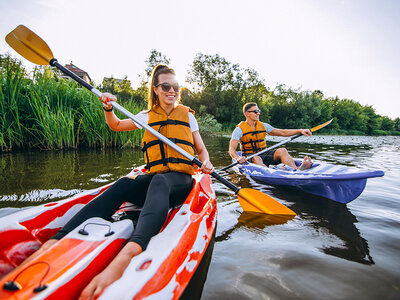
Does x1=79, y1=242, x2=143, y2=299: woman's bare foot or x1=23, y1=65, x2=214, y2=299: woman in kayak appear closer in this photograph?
x1=79, y1=242, x2=143, y2=299: woman's bare foot

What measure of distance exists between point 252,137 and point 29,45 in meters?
3.58

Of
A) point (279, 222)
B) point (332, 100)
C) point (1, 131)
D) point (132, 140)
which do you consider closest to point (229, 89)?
point (332, 100)

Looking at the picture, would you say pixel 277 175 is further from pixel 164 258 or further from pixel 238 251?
pixel 164 258

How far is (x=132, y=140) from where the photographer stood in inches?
261

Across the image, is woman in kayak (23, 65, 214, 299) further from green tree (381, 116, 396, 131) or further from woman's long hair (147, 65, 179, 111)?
green tree (381, 116, 396, 131)

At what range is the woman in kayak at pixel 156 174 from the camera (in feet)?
4.35

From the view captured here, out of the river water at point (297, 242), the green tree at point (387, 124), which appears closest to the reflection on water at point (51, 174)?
the river water at point (297, 242)

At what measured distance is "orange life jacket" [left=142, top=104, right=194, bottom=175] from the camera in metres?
1.99

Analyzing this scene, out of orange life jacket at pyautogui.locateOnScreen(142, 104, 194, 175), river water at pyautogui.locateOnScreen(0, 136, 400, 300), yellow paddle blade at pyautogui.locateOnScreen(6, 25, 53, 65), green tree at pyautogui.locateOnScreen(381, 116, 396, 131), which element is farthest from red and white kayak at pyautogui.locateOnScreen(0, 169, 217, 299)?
green tree at pyautogui.locateOnScreen(381, 116, 396, 131)

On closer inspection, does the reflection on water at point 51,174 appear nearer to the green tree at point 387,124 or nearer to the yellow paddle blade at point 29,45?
the yellow paddle blade at point 29,45

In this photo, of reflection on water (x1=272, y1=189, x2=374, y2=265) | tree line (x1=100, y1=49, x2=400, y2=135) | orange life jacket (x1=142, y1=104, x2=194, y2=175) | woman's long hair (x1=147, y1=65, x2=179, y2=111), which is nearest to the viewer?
reflection on water (x1=272, y1=189, x2=374, y2=265)

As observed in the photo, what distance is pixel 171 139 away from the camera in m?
2.14

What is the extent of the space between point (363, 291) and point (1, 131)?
6.31 meters

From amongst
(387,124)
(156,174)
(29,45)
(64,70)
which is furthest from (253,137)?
(387,124)
